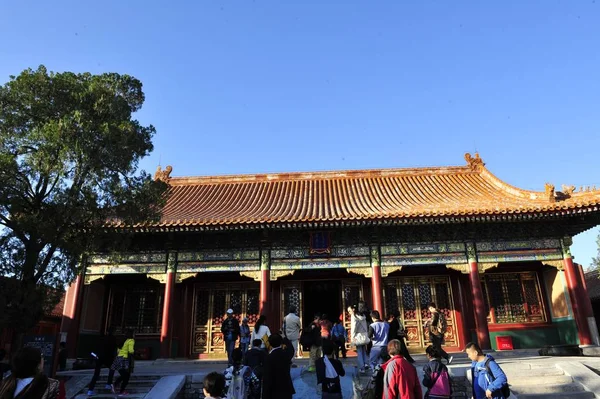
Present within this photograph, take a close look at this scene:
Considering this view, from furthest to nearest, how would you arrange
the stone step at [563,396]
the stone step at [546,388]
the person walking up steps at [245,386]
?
the stone step at [546,388] → the stone step at [563,396] → the person walking up steps at [245,386]

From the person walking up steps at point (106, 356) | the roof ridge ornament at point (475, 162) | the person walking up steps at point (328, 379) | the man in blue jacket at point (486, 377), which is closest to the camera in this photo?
the man in blue jacket at point (486, 377)

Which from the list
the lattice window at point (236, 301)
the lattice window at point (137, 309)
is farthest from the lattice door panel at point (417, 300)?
the lattice window at point (137, 309)

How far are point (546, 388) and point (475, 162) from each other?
39.4ft

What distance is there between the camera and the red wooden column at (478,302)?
1184 cm

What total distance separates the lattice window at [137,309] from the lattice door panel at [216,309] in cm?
120

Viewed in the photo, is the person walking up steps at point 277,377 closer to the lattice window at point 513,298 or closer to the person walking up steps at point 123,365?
the person walking up steps at point 123,365

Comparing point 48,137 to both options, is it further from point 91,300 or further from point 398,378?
point 91,300

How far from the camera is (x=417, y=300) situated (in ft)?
44.4

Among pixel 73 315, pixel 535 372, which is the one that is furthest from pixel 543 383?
pixel 73 315

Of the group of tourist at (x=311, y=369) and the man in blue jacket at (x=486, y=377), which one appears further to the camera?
the man in blue jacket at (x=486, y=377)

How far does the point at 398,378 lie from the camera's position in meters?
3.94

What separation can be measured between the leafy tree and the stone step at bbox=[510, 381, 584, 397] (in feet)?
23.4

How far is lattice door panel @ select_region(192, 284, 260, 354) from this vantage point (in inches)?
530

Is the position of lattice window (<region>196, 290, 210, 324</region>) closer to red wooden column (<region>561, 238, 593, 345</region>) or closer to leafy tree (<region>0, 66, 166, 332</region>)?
leafy tree (<region>0, 66, 166, 332</region>)
